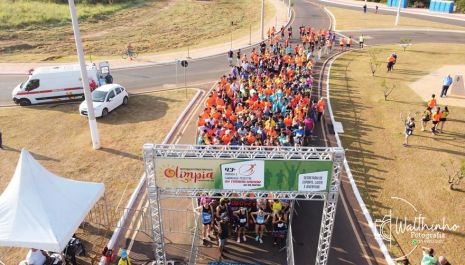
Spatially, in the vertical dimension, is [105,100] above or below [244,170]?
below

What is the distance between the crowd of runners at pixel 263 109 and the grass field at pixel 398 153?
255cm

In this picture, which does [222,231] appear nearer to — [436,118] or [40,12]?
[436,118]

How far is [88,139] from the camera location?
20.4m

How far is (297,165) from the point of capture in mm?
10172

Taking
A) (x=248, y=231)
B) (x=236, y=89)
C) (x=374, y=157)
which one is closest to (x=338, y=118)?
(x=374, y=157)

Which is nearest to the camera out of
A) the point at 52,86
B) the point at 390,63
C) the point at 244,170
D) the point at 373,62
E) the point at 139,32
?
the point at 244,170

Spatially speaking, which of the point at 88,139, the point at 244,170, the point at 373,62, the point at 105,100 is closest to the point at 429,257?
the point at 244,170

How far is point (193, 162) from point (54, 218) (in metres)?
4.27

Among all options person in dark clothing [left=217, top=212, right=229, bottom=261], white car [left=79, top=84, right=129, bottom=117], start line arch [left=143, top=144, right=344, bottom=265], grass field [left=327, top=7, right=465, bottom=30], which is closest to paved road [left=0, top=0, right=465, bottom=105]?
white car [left=79, top=84, right=129, bottom=117]

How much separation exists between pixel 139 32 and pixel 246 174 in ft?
136

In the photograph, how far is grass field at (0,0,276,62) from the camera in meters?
39.6

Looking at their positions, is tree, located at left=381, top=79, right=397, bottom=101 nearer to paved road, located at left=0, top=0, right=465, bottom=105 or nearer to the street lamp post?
paved road, located at left=0, top=0, right=465, bottom=105

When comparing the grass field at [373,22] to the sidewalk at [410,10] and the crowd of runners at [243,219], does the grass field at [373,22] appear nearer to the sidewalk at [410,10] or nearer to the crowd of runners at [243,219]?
the sidewalk at [410,10]

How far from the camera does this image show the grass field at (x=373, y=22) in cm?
4961
